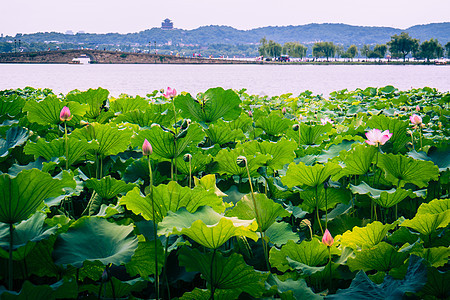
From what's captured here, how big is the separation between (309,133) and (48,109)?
133 centimetres

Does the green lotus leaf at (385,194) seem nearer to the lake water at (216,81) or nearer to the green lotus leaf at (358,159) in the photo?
the green lotus leaf at (358,159)

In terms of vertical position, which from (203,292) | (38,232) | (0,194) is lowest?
(203,292)

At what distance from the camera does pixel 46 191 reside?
81 cm

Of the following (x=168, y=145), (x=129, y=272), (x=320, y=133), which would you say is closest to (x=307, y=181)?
(x=168, y=145)

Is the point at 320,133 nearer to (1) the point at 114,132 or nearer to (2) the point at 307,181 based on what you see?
(2) the point at 307,181

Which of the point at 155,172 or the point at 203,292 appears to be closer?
the point at 203,292

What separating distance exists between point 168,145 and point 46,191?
515mm

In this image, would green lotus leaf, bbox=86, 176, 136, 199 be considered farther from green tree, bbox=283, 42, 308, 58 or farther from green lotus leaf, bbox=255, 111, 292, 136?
green tree, bbox=283, 42, 308, 58

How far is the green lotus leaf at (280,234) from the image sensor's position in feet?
3.36

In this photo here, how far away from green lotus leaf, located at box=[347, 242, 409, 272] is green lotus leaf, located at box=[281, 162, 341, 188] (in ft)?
0.93

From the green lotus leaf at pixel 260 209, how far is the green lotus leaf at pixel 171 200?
108mm

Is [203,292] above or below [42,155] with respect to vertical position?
below

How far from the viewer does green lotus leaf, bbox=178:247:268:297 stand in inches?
31.0

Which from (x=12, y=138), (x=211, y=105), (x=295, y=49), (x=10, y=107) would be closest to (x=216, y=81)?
(x=10, y=107)
